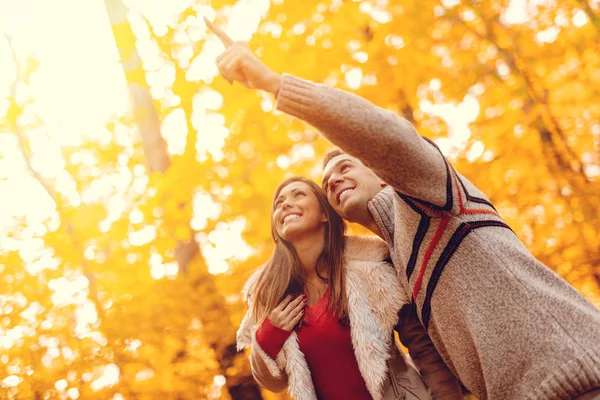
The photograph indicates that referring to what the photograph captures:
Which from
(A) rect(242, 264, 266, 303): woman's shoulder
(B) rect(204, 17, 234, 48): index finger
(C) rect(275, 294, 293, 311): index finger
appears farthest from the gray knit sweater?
(A) rect(242, 264, 266, 303): woman's shoulder

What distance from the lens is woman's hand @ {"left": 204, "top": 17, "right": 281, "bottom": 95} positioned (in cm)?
145

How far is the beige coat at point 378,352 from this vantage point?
2.04m

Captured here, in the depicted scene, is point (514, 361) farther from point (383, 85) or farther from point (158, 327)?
point (158, 327)

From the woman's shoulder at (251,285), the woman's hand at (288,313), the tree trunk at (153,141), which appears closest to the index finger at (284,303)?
the woman's hand at (288,313)

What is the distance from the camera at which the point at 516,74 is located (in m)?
3.08

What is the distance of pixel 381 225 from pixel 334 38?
89.4 inches

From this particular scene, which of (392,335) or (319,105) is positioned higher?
(319,105)

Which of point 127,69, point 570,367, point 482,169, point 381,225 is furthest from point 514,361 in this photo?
point 127,69

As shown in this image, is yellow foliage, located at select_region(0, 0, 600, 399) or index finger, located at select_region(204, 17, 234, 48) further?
yellow foliage, located at select_region(0, 0, 600, 399)

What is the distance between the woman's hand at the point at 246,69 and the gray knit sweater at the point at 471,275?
6cm

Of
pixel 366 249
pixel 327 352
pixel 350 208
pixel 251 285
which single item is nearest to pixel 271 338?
pixel 327 352

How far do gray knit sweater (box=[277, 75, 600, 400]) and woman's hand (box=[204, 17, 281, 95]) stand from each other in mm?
60

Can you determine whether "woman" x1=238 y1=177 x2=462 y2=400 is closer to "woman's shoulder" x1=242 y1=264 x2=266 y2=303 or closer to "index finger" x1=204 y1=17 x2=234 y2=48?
"woman's shoulder" x1=242 y1=264 x2=266 y2=303

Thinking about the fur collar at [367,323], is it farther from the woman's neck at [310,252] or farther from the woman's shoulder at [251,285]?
the woman's shoulder at [251,285]
